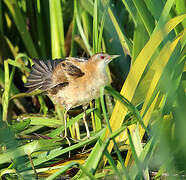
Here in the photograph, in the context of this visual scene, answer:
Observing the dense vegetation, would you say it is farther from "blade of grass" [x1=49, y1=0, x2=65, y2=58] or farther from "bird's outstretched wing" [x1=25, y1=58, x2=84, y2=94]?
"bird's outstretched wing" [x1=25, y1=58, x2=84, y2=94]

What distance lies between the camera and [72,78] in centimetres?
283

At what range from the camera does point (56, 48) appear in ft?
12.4

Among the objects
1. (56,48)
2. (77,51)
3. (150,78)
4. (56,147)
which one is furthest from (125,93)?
(77,51)

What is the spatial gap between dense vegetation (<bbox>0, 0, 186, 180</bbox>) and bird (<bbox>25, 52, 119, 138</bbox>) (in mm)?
136

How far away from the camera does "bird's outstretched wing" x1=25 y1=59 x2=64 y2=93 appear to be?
3.06 meters

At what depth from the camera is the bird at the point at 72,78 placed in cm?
266

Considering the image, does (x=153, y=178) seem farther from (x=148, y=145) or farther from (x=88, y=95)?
(x=88, y=95)

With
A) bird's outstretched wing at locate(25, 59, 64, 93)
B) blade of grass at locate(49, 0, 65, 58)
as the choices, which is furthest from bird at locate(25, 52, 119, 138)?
blade of grass at locate(49, 0, 65, 58)

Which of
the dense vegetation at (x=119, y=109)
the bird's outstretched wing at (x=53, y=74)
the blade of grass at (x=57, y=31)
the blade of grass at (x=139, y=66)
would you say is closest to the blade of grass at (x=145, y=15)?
the dense vegetation at (x=119, y=109)

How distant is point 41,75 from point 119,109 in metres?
0.96

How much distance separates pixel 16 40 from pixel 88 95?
6.77 ft

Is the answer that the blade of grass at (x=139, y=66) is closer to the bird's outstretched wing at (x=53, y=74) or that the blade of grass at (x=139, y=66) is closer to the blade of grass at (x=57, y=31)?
the bird's outstretched wing at (x=53, y=74)

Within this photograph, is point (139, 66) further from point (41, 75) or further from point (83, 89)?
point (41, 75)

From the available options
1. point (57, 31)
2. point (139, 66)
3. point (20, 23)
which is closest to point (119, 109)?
point (139, 66)
